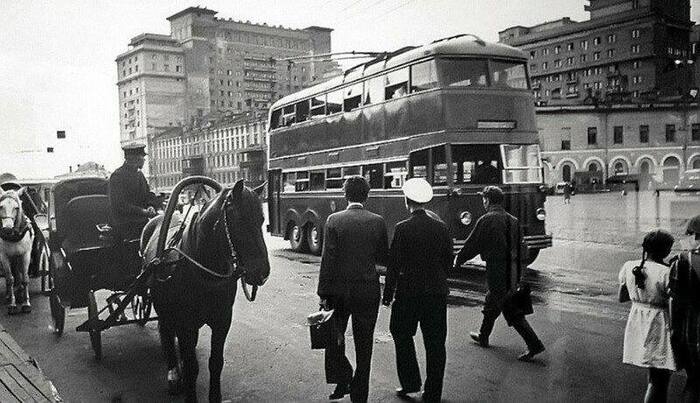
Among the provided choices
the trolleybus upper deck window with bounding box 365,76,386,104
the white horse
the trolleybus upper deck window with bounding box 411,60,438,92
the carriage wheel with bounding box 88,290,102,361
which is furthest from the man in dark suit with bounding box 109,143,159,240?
the trolleybus upper deck window with bounding box 365,76,386,104

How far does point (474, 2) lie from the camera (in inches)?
265

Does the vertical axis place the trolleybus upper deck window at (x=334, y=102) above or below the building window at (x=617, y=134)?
above

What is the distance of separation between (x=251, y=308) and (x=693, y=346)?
659 centimetres

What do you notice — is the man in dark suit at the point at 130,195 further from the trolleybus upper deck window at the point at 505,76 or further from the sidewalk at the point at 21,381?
the trolleybus upper deck window at the point at 505,76

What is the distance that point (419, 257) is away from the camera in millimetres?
4820

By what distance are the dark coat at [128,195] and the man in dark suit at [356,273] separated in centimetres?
254

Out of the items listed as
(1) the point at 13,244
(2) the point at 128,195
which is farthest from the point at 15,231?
(2) the point at 128,195

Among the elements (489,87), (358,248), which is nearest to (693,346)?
(358,248)

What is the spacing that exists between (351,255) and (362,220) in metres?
0.29

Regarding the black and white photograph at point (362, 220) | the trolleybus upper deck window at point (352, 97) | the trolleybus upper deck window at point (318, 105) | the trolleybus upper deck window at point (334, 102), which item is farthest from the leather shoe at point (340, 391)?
the trolleybus upper deck window at point (318, 105)

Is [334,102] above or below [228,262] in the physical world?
above

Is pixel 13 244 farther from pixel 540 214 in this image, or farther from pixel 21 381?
pixel 540 214

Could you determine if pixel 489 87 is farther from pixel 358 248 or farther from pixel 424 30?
pixel 358 248

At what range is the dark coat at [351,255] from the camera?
465 cm
